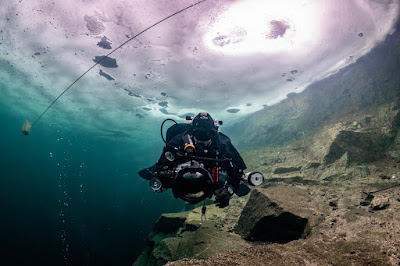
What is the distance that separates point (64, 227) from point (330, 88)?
115ft

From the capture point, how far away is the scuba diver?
2600 millimetres

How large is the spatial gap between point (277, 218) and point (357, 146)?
570 centimetres

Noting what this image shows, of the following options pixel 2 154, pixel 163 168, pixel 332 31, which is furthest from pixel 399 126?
pixel 2 154

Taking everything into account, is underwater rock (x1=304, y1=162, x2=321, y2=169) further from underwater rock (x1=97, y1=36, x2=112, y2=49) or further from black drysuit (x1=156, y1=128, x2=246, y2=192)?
underwater rock (x1=97, y1=36, x2=112, y2=49)

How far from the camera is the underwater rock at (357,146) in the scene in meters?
6.55

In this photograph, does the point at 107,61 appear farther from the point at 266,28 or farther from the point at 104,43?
the point at 266,28

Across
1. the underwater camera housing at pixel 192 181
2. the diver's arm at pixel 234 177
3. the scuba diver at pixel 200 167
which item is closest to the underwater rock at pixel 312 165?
the scuba diver at pixel 200 167

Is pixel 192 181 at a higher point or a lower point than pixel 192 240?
higher

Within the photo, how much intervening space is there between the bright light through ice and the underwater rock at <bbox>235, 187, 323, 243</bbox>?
23.3ft

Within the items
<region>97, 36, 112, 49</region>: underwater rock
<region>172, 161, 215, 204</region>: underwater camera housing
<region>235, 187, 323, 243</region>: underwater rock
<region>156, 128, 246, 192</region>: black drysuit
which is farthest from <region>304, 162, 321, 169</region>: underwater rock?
<region>97, 36, 112, 49</region>: underwater rock

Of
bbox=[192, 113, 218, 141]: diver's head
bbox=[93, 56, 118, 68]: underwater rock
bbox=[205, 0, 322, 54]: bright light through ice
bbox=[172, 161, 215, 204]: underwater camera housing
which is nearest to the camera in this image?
bbox=[172, 161, 215, 204]: underwater camera housing

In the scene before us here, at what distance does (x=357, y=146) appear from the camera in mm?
6977

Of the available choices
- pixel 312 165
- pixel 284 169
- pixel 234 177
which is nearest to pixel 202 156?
pixel 234 177

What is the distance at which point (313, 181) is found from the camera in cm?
702
